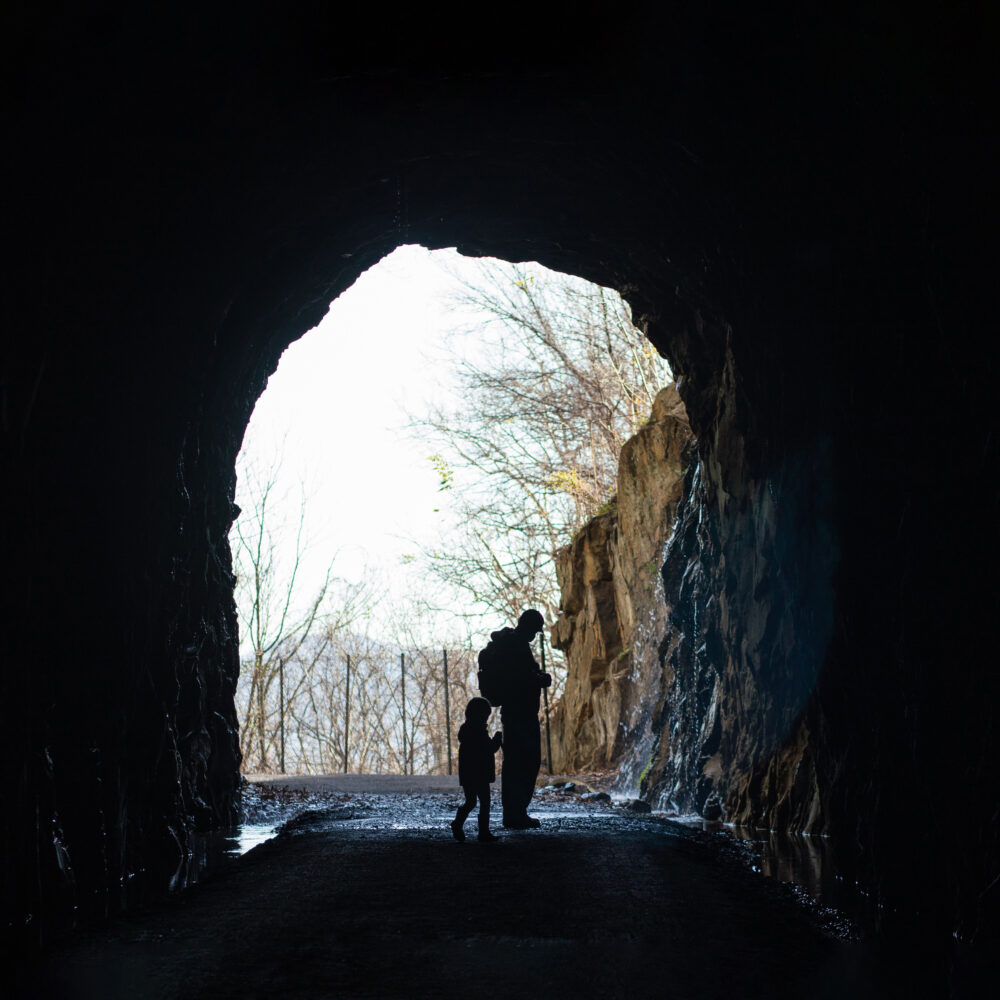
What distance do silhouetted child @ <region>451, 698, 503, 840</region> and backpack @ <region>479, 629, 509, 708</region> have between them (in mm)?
955

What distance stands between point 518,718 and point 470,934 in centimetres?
396

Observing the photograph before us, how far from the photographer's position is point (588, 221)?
882 cm

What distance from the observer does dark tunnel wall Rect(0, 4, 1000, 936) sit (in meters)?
4.70

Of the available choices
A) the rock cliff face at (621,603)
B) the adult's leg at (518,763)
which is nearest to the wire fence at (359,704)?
the rock cliff face at (621,603)

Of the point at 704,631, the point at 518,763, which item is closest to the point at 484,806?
the point at 518,763

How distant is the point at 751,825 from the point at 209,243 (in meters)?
6.48

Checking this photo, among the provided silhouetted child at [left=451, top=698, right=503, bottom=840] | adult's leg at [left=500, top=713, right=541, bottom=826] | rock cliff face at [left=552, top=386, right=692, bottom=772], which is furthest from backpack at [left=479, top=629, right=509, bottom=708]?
rock cliff face at [left=552, top=386, right=692, bottom=772]

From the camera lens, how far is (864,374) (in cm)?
544

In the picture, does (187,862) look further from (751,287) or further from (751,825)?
(751,287)

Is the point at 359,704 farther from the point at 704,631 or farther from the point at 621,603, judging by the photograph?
the point at 704,631

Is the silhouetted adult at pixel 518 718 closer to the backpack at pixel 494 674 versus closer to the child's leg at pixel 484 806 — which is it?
the backpack at pixel 494 674

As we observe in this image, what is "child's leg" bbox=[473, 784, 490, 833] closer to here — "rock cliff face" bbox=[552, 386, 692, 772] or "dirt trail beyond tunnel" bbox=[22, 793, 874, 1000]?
"dirt trail beyond tunnel" bbox=[22, 793, 874, 1000]

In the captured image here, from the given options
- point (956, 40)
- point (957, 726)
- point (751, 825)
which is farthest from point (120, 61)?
point (751, 825)

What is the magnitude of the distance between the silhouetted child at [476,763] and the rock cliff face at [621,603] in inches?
302
